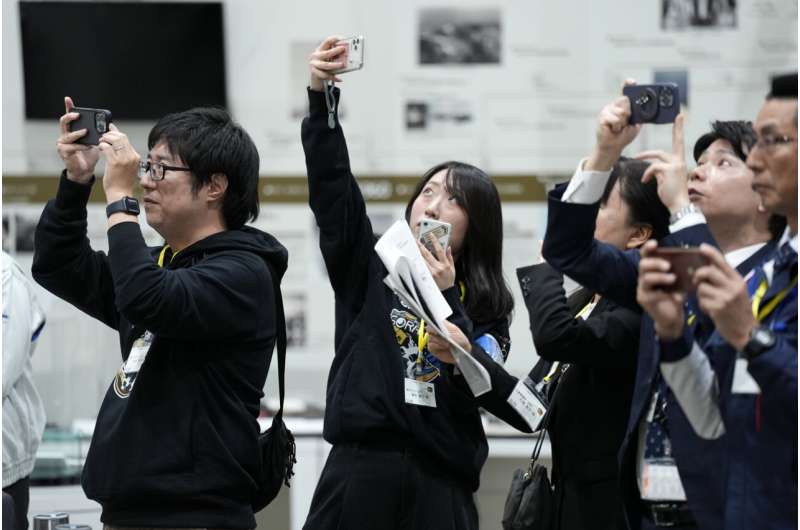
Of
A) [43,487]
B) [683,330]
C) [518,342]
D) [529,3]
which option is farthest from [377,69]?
[683,330]

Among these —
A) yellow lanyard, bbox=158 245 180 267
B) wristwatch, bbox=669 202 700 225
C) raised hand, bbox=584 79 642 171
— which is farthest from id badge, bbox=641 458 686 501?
yellow lanyard, bbox=158 245 180 267

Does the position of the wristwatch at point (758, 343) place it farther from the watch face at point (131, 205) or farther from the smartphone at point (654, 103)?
the watch face at point (131, 205)

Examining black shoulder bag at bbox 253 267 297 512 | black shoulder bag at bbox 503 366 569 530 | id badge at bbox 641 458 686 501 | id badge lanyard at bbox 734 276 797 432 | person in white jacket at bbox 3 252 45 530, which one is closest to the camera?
id badge lanyard at bbox 734 276 797 432

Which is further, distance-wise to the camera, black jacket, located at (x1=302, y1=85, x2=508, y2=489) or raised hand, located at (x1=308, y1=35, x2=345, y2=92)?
black jacket, located at (x1=302, y1=85, x2=508, y2=489)

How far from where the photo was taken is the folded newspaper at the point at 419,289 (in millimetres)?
2955

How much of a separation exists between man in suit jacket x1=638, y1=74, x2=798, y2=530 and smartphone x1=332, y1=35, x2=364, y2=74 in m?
1.03

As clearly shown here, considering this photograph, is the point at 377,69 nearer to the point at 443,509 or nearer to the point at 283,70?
the point at 283,70

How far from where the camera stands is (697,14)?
6.42 meters

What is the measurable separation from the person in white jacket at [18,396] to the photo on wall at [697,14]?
12.5ft

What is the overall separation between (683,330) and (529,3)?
4495mm

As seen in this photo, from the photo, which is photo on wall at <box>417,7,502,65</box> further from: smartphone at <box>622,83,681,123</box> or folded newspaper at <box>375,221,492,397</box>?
smartphone at <box>622,83,681,123</box>

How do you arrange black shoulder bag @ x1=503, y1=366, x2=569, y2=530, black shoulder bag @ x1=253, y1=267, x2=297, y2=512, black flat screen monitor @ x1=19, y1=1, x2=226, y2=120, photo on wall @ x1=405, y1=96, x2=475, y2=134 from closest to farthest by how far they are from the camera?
black shoulder bag @ x1=253, y1=267, x2=297, y2=512
black shoulder bag @ x1=503, y1=366, x2=569, y2=530
black flat screen monitor @ x1=19, y1=1, x2=226, y2=120
photo on wall @ x1=405, y1=96, x2=475, y2=134

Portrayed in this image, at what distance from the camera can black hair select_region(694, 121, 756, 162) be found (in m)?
2.81

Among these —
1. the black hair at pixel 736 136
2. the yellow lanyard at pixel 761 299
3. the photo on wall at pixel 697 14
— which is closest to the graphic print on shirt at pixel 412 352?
the black hair at pixel 736 136
